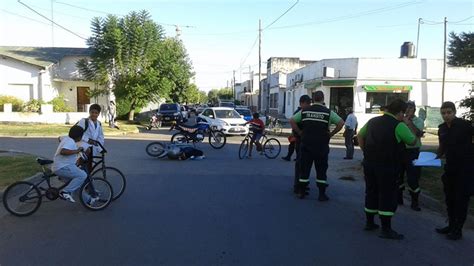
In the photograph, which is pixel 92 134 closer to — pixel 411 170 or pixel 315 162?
pixel 315 162

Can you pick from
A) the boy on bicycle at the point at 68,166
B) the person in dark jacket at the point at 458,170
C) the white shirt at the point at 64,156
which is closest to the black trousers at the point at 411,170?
the person in dark jacket at the point at 458,170

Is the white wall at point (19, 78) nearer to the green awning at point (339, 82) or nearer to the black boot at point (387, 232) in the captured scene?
the green awning at point (339, 82)

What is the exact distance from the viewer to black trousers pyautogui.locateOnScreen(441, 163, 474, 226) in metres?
6.46

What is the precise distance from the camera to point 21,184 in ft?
24.1

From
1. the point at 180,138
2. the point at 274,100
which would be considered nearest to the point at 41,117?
the point at 180,138

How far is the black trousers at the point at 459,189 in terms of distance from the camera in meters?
6.46

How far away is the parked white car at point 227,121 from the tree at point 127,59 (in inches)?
431

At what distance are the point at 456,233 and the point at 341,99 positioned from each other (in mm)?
26385

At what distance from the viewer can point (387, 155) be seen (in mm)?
6410

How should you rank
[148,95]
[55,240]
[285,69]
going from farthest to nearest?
[285,69] → [148,95] → [55,240]

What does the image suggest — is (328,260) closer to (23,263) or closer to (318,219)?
(318,219)

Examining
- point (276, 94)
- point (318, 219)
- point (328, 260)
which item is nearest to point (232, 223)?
point (318, 219)

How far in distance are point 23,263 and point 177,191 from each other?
4.35 meters

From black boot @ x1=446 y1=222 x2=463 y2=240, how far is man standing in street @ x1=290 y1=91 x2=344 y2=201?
253cm
